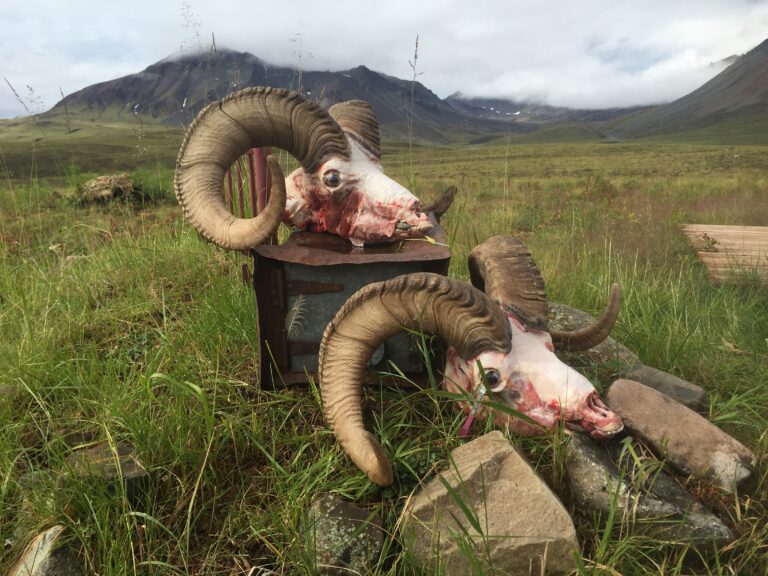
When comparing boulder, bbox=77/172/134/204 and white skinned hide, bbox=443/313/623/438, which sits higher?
boulder, bbox=77/172/134/204

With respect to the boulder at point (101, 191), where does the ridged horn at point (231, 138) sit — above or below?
above

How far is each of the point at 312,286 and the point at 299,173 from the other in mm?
757

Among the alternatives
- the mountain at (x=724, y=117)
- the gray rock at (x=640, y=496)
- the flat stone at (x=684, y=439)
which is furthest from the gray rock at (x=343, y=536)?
the mountain at (x=724, y=117)

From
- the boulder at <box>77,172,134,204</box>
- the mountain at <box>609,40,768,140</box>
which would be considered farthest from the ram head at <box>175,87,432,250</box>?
the mountain at <box>609,40,768,140</box>

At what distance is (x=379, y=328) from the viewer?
2428 mm

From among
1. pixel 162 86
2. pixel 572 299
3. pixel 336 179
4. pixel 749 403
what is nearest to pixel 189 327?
pixel 336 179

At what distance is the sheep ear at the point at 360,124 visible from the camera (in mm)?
3359

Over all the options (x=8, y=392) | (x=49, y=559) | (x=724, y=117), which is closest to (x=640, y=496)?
(x=49, y=559)

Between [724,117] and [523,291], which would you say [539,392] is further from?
[724,117]

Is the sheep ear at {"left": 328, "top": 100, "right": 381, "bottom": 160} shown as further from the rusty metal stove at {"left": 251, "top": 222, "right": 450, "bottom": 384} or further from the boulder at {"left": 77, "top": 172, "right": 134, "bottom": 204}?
the boulder at {"left": 77, "top": 172, "right": 134, "bottom": 204}

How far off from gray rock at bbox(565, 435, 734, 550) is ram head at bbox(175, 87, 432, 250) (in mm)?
1499

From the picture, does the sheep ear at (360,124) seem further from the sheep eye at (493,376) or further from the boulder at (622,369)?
the boulder at (622,369)

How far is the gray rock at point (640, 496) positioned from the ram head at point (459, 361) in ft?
0.51

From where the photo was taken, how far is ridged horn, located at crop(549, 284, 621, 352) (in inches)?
116
